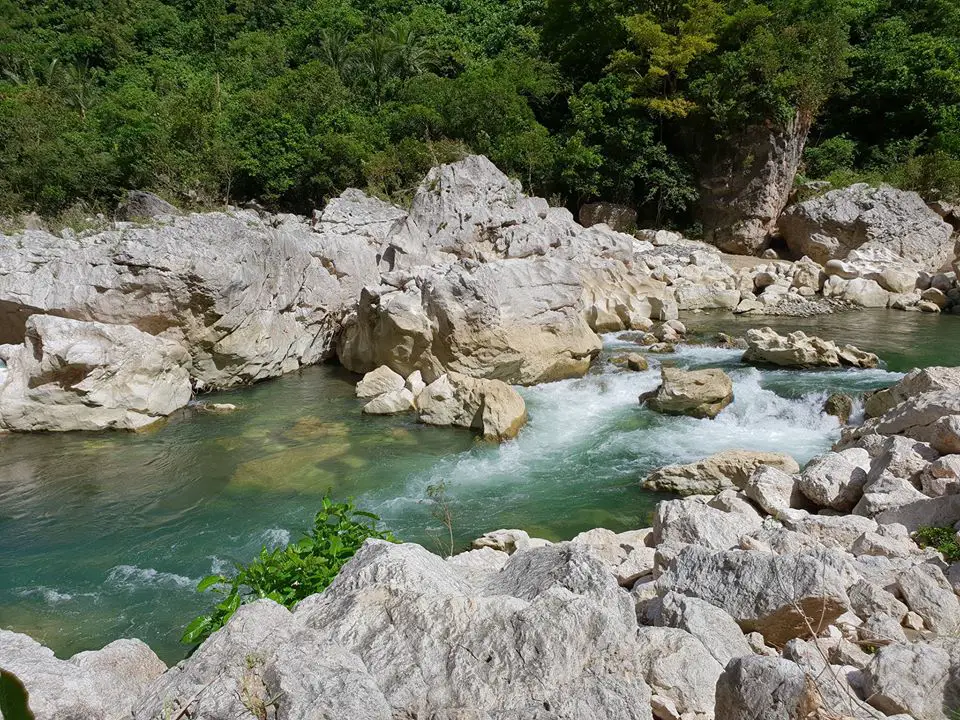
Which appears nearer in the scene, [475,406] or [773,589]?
[773,589]

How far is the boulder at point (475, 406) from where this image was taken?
10.4 metres

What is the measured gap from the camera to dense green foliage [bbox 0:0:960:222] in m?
24.3

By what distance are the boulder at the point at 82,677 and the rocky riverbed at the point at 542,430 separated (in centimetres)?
2

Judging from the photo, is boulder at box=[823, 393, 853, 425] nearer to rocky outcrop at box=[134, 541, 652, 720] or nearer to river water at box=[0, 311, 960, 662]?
river water at box=[0, 311, 960, 662]

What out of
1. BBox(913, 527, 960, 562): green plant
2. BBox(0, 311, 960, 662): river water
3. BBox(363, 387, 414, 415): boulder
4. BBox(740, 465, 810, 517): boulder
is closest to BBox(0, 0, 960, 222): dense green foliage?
BBox(363, 387, 414, 415): boulder

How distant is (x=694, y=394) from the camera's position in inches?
433

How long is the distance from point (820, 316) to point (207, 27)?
3582 centimetres

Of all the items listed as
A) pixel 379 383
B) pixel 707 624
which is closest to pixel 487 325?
pixel 379 383

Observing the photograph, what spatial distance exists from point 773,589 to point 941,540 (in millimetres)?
2377

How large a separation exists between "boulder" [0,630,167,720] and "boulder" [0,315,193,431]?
27.7 feet

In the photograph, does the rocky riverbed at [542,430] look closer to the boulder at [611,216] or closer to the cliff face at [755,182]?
the cliff face at [755,182]

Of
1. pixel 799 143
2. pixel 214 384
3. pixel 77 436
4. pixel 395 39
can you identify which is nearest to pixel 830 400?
pixel 214 384

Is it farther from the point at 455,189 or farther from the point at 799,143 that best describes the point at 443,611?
the point at 799,143

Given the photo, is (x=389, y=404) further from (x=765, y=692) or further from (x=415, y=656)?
(x=765, y=692)
